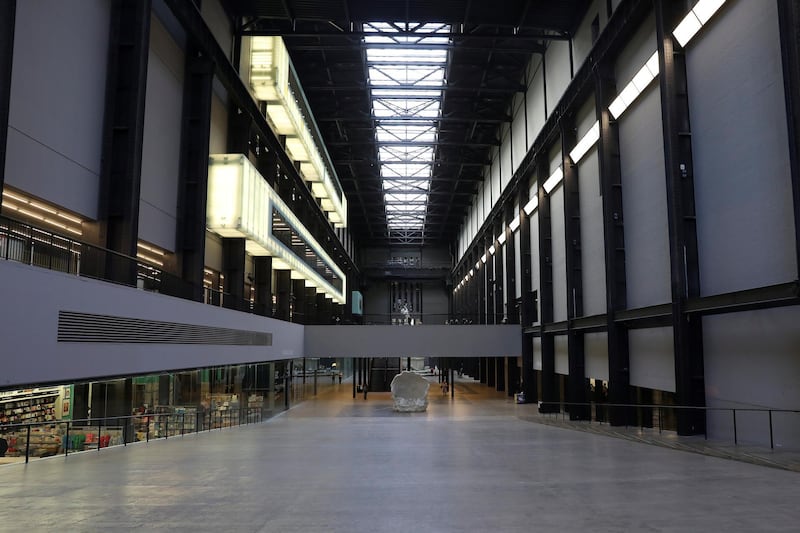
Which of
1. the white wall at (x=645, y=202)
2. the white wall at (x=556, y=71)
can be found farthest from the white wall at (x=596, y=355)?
the white wall at (x=556, y=71)

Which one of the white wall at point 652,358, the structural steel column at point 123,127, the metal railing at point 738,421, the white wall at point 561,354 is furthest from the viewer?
the white wall at point 561,354

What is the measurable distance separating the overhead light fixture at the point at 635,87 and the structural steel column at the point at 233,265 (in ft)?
58.1

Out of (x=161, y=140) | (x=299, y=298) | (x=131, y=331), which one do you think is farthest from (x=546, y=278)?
(x=131, y=331)

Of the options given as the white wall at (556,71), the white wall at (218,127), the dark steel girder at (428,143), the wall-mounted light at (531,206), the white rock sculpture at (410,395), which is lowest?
the white rock sculpture at (410,395)

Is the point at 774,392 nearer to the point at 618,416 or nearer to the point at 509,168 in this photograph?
the point at 618,416

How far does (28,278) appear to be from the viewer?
37.7ft

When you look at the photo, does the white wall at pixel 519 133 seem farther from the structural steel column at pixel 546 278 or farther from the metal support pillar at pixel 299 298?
the metal support pillar at pixel 299 298

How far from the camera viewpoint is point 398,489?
10.2m

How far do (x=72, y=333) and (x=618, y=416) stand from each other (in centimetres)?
1827

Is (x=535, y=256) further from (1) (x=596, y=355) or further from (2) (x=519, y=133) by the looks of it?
(1) (x=596, y=355)

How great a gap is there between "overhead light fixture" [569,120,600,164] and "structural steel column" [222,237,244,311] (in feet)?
53.8

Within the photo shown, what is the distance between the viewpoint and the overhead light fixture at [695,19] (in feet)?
54.5

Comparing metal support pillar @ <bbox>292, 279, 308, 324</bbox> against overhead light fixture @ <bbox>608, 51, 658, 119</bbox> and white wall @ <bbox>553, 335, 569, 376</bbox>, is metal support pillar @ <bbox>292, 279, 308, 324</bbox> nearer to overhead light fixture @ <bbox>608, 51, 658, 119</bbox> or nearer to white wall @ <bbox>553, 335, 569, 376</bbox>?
white wall @ <bbox>553, 335, 569, 376</bbox>

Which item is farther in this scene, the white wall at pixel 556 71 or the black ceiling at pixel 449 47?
the white wall at pixel 556 71
